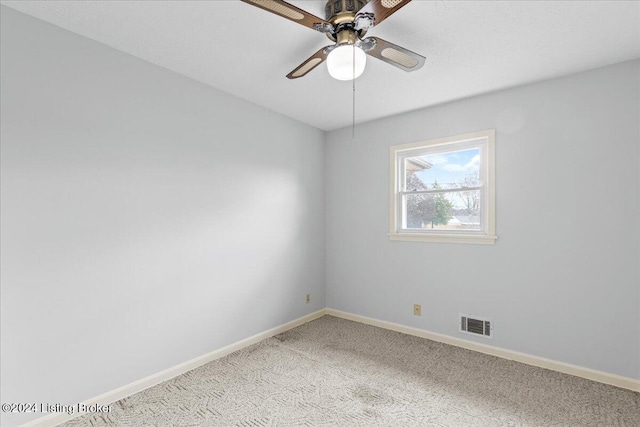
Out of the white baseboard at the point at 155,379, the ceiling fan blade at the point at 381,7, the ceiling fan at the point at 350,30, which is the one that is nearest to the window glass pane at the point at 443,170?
the ceiling fan at the point at 350,30

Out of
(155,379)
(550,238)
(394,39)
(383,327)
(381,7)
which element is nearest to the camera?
(381,7)

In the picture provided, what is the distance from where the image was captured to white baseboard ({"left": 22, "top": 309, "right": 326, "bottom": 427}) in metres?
1.87

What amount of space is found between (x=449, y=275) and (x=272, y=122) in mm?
2424

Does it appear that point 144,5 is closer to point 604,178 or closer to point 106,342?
point 106,342

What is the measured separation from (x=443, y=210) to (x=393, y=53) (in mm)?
1909

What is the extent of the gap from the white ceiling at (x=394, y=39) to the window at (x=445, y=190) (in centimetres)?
56

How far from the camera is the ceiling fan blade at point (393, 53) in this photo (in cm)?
172

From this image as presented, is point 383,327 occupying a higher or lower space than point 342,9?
lower

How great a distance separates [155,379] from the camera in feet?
7.70

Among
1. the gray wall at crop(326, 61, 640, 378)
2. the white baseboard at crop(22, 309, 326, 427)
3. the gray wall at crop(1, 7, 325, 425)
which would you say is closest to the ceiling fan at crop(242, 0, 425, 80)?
the gray wall at crop(1, 7, 325, 425)

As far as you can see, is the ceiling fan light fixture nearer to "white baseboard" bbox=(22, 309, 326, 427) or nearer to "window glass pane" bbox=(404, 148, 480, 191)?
"window glass pane" bbox=(404, 148, 480, 191)

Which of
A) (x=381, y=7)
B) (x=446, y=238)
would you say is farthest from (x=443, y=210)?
(x=381, y=7)

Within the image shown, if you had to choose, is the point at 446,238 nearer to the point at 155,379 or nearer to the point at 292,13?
the point at 292,13

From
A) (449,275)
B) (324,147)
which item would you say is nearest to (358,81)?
(324,147)
